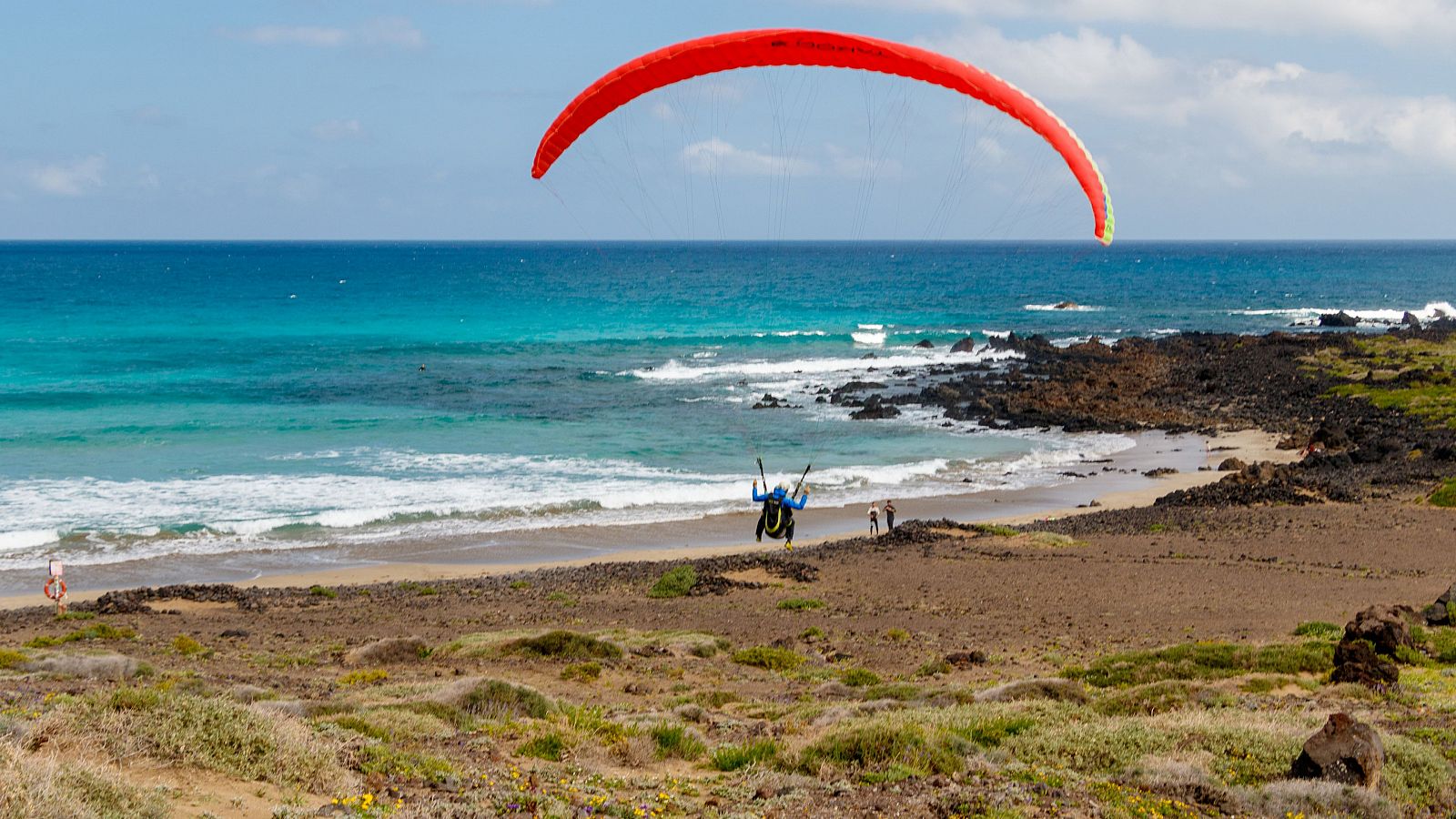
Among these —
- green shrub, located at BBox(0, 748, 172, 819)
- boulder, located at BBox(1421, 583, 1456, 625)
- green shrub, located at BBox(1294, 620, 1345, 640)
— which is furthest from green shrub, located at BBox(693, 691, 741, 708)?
boulder, located at BBox(1421, 583, 1456, 625)

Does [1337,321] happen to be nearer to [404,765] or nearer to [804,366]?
[804,366]

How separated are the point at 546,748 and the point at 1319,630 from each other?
38.9 ft

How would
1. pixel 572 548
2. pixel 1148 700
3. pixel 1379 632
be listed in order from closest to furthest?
pixel 1148 700, pixel 1379 632, pixel 572 548

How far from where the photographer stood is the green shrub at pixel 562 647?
14.9m

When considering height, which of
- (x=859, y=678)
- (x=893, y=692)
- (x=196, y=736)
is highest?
(x=196, y=736)

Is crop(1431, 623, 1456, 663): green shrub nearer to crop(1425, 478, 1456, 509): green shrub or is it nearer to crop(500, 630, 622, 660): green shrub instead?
crop(500, 630, 622, 660): green shrub

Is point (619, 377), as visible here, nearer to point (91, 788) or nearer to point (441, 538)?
point (441, 538)

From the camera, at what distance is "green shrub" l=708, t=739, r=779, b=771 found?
9.35m

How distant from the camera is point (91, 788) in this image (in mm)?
6422

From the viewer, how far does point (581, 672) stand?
13.9m

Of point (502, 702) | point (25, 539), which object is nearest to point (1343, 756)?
point (502, 702)

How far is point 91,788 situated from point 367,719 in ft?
10.4

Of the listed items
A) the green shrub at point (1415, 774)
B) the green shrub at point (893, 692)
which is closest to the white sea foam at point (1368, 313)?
the green shrub at point (893, 692)

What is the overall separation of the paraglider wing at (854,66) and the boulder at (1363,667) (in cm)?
604
